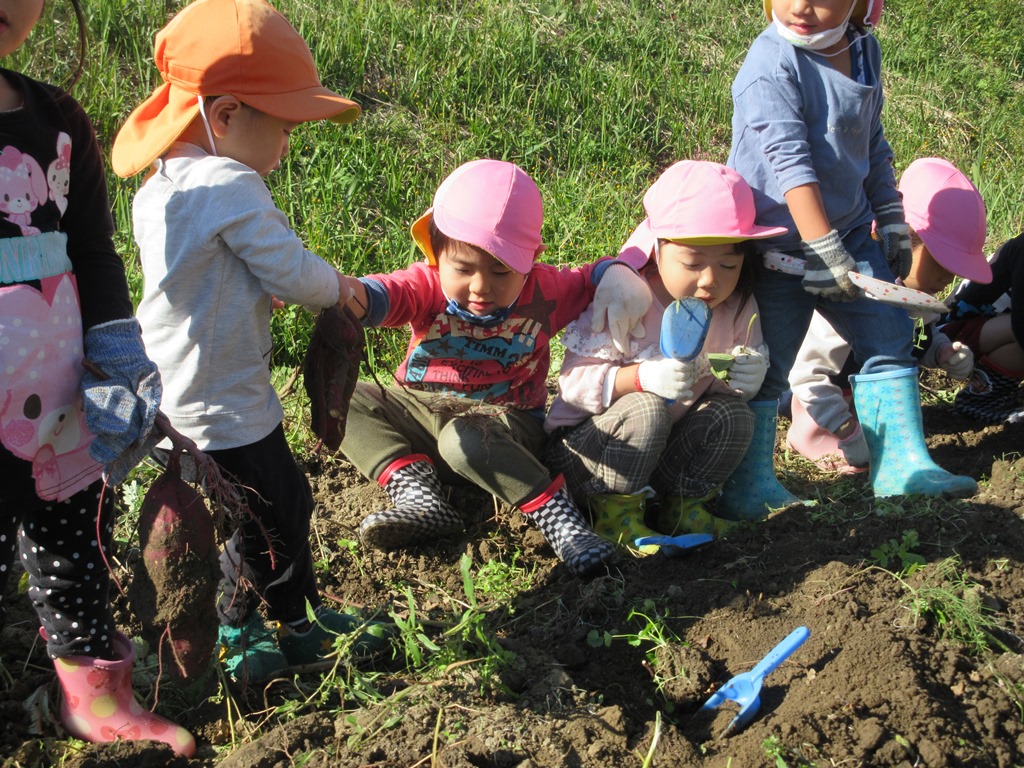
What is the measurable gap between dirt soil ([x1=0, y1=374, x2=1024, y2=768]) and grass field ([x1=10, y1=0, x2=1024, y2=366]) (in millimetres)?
1791

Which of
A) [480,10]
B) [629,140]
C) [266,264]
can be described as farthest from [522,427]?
[480,10]

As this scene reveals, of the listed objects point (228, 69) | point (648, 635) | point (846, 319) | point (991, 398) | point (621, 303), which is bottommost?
point (991, 398)

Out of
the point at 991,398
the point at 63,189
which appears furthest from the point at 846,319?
the point at 63,189

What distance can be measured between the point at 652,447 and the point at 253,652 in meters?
1.34

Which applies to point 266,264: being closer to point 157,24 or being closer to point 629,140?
point 157,24

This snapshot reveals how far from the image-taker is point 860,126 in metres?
3.33

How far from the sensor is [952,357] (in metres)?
3.99

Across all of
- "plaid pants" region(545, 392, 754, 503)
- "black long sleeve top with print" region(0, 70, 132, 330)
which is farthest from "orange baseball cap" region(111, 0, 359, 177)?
"plaid pants" region(545, 392, 754, 503)

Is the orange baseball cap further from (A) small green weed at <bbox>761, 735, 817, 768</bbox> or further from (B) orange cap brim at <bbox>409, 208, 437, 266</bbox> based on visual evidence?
(A) small green weed at <bbox>761, 735, 817, 768</bbox>

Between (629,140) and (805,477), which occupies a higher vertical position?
(629,140)

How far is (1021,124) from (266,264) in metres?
6.68

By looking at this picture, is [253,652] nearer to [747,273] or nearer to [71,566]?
[71,566]

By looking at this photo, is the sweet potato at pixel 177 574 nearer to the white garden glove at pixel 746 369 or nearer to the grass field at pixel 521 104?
the white garden glove at pixel 746 369

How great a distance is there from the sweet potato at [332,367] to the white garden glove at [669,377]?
92 cm
